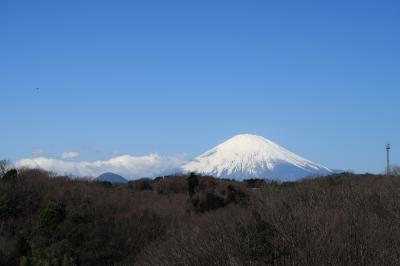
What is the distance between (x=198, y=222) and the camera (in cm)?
2772

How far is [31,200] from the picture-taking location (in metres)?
35.7

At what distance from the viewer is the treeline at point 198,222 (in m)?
11.9

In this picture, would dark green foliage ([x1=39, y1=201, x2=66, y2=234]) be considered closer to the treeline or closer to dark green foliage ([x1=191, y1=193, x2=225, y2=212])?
the treeline

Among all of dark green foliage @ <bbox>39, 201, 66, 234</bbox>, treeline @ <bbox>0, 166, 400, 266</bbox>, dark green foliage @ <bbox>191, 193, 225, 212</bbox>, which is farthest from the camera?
dark green foliage @ <bbox>191, 193, 225, 212</bbox>

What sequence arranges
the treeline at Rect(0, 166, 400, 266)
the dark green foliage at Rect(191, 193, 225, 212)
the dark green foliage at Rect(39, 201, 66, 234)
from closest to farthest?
the treeline at Rect(0, 166, 400, 266), the dark green foliage at Rect(39, 201, 66, 234), the dark green foliage at Rect(191, 193, 225, 212)

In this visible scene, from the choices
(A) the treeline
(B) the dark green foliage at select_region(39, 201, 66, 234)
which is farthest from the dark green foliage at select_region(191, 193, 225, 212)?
(B) the dark green foliage at select_region(39, 201, 66, 234)

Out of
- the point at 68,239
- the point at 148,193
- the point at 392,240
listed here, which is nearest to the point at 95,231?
the point at 68,239

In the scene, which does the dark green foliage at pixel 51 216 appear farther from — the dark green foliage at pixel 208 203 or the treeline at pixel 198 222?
the dark green foliage at pixel 208 203

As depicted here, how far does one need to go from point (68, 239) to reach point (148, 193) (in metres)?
15.7

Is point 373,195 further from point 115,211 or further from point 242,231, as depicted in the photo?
point 115,211

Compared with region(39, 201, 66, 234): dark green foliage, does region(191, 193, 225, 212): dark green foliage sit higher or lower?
higher

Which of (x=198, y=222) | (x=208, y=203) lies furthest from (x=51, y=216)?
(x=208, y=203)

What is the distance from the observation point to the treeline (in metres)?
11.9

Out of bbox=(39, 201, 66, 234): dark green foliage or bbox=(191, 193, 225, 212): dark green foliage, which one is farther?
bbox=(191, 193, 225, 212): dark green foliage
